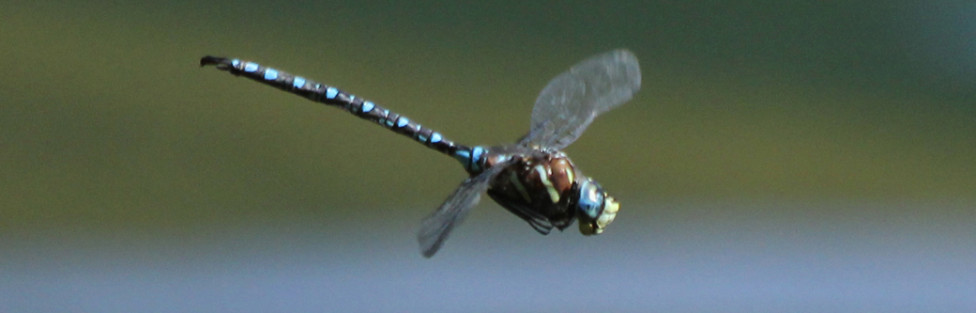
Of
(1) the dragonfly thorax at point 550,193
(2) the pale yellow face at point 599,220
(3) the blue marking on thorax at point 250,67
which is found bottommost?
(2) the pale yellow face at point 599,220

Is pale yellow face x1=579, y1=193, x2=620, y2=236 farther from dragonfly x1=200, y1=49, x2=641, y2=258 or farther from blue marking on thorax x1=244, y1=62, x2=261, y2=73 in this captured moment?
blue marking on thorax x1=244, y1=62, x2=261, y2=73

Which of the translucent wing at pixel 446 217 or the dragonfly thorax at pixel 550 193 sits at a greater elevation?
the dragonfly thorax at pixel 550 193

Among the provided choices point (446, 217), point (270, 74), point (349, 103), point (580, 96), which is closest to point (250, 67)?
point (270, 74)

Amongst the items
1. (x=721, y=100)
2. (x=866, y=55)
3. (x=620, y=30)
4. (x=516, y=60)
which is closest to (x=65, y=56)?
A: (x=516, y=60)

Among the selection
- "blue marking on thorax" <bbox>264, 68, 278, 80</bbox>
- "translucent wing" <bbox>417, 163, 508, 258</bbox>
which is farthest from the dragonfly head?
"blue marking on thorax" <bbox>264, 68, 278, 80</bbox>

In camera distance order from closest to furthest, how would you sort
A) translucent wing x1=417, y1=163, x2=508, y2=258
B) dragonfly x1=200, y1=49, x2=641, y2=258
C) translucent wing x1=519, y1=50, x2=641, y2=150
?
1. translucent wing x1=417, y1=163, x2=508, y2=258
2. dragonfly x1=200, y1=49, x2=641, y2=258
3. translucent wing x1=519, y1=50, x2=641, y2=150

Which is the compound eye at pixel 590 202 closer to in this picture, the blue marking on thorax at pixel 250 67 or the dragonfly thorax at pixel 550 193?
the dragonfly thorax at pixel 550 193

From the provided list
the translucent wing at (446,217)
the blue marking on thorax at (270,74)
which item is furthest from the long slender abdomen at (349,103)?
the translucent wing at (446,217)

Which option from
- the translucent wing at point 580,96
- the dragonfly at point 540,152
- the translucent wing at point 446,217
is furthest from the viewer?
the translucent wing at point 580,96
